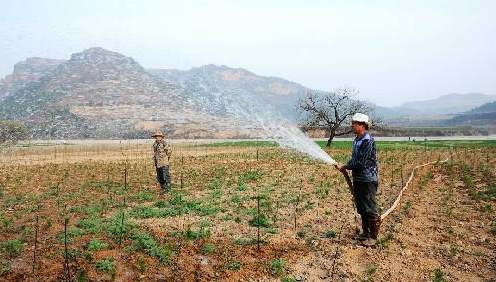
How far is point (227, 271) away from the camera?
7707 millimetres

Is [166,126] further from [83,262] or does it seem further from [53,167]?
[83,262]

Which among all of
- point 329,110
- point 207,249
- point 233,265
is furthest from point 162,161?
point 329,110

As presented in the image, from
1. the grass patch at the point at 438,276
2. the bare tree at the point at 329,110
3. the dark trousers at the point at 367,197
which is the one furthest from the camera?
the bare tree at the point at 329,110

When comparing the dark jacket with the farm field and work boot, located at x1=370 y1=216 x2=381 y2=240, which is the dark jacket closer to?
work boot, located at x1=370 y1=216 x2=381 y2=240

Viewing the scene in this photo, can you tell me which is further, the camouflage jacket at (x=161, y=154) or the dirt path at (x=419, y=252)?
the camouflage jacket at (x=161, y=154)

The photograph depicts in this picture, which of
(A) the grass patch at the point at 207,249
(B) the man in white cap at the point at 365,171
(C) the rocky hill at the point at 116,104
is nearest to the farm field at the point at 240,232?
(A) the grass patch at the point at 207,249

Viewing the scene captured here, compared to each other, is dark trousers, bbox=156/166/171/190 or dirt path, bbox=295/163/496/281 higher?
dark trousers, bbox=156/166/171/190

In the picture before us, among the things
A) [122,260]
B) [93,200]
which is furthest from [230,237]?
[93,200]

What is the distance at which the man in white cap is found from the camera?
8766 mm

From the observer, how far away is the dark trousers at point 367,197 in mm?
8859

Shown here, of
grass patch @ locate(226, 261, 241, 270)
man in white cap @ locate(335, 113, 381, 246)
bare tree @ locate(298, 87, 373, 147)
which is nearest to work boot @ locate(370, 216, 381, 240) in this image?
man in white cap @ locate(335, 113, 381, 246)

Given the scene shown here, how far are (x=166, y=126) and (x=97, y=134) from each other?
41.4 ft

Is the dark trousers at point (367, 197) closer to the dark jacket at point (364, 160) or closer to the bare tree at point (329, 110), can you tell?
the dark jacket at point (364, 160)

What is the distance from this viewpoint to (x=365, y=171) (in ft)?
28.9
